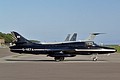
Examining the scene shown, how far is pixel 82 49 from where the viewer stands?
32594 mm

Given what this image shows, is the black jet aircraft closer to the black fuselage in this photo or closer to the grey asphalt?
the black fuselage

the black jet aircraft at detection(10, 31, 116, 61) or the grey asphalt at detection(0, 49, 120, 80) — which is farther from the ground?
the black jet aircraft at detection(10, 31, 116, 61)

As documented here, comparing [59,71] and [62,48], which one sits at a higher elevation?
[62,48]

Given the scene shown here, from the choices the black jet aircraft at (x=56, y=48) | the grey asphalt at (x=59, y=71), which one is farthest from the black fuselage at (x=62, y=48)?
the grey asphalt at (x=59, y=71)

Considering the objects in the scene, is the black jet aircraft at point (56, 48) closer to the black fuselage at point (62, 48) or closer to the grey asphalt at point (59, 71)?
the black fuselage at point (62, 48)

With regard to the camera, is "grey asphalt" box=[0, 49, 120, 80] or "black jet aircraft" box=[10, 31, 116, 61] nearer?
"grey asphalt" box=[0, 49, 120, 80]

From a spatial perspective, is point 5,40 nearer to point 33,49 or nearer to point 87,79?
point 33,49

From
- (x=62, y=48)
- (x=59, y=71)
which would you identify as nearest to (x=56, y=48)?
(x=62, y=48)

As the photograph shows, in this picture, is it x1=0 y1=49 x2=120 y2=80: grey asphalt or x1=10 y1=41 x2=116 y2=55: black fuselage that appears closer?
x1=0 y1=49 x2=120 y2=80: grey asphalt

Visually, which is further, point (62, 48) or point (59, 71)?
point (62, 48)

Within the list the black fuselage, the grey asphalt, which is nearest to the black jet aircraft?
the black fuselage

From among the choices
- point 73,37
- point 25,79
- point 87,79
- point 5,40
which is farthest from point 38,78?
point 5,40

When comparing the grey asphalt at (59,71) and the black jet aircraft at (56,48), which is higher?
the black jet aircraft at (56,48)

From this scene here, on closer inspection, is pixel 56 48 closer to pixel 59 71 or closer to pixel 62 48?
pixel 62 48
